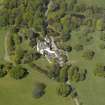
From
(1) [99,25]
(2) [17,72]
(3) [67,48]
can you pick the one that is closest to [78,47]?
(3) [67,48]

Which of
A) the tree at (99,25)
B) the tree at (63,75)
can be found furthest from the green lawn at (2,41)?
the tree at (99,25)

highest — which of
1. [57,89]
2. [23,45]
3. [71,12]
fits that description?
[71,12]

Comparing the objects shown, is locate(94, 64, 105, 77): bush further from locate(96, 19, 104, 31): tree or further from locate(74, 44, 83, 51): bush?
locate(96, 19, 104, 31): tree

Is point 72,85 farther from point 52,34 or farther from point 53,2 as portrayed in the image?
point 53,2

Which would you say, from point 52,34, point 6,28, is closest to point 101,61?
point 52,34

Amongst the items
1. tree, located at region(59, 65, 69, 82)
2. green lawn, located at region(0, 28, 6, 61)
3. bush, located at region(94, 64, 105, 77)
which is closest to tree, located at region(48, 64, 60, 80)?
tree, located at region(59, 65, 69, 82)

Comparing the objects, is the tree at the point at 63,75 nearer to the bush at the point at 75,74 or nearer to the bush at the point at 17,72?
the bush at the point at 75,74

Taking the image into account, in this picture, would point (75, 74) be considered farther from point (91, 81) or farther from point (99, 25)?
point (99, 25)
